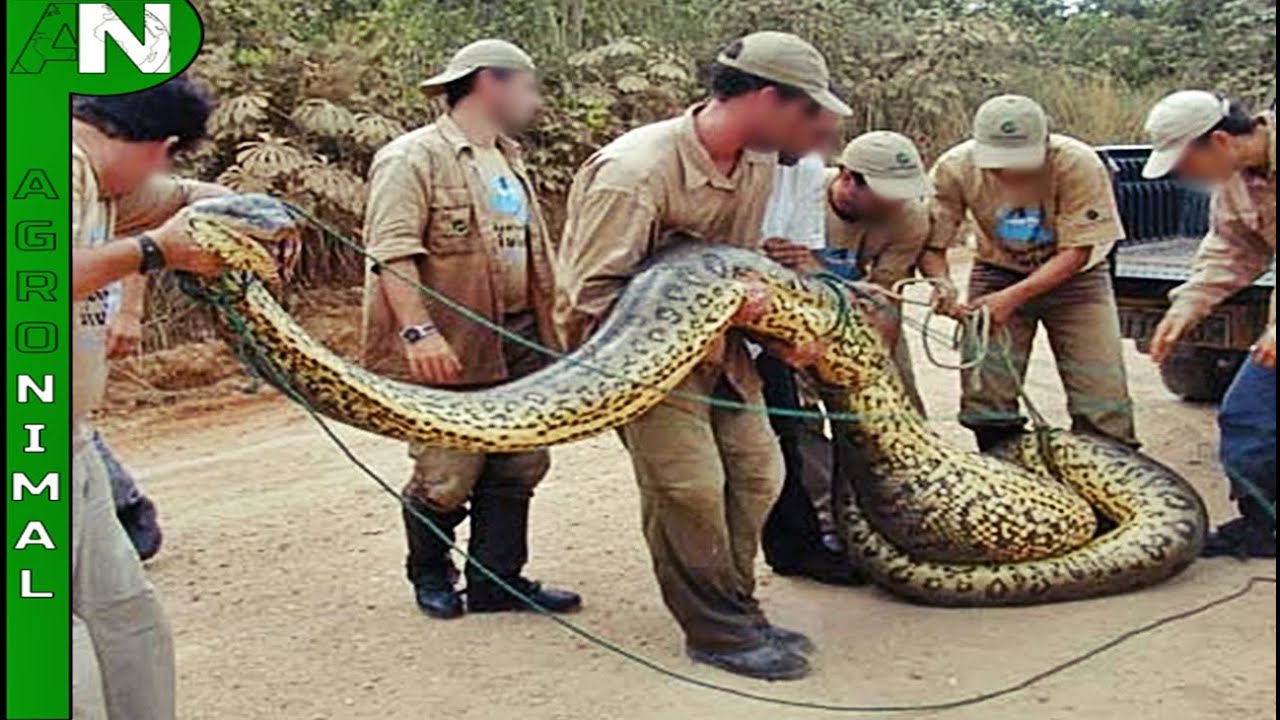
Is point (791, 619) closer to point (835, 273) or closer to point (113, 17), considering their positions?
point (835, 273)

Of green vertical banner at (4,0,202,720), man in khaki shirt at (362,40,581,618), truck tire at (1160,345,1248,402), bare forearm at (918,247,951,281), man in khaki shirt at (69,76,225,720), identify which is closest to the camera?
green vertical banner at (4,0,202,720)

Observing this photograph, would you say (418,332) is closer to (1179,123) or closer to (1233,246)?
(1179,123)

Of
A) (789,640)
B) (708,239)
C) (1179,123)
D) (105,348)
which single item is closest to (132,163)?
(105,348)

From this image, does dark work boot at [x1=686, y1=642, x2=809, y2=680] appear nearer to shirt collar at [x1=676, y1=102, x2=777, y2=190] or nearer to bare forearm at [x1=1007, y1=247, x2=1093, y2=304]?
shirt collar at [x1=676, y1=102, x2=777, y2=190]

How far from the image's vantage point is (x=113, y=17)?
3.67 metres

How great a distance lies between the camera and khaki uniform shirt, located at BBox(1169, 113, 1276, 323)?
5.53 meters

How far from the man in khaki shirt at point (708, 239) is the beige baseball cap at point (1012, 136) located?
4.23ft

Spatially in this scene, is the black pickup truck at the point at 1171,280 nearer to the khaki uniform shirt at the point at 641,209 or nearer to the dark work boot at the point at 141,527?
the khaki uniform shirt at the point at 641,209

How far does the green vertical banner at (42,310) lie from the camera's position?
11.1 feet

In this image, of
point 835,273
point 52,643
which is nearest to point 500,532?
point 835,273

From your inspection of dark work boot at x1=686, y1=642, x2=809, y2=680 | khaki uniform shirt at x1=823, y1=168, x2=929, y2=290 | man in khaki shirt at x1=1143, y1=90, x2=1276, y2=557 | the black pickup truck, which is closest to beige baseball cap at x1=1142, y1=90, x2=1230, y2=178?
man in khaki shirt at x1=1143, y1=90, x2=1276, y2=557

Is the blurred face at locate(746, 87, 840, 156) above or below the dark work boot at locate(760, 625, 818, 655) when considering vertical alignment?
above

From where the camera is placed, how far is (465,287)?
5273mm

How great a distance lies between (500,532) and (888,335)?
1.53 meters
